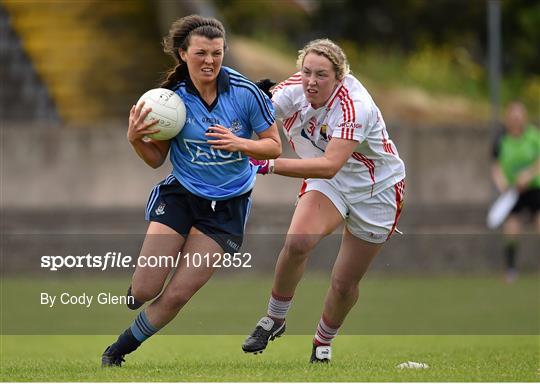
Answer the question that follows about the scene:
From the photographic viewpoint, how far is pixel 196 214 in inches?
313

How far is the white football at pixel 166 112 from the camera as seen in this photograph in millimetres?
7676

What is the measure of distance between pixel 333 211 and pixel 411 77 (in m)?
16.4

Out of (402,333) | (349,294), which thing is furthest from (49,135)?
(349,294)

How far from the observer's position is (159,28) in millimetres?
19453

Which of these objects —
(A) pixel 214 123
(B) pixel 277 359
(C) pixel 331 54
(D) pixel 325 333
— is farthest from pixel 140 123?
(B) pixel 277 359

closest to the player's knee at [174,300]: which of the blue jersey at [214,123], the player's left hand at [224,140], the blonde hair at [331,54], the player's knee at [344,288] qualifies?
the blue jersey at [214,123]

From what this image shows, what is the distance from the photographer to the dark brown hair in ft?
25.5

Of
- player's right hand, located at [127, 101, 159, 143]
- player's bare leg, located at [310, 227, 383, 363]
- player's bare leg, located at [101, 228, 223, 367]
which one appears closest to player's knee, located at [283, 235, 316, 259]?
player's bare leg, located at [310, 227, 383, 363]

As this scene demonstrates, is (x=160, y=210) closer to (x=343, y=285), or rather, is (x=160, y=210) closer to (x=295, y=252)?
(x=295, y=252)

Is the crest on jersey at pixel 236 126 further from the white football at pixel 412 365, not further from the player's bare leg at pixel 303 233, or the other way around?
the white football at pixel 412 365

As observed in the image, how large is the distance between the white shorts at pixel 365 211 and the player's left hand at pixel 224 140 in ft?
3.61

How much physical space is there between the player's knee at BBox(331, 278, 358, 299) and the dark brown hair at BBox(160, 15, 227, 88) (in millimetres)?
1805

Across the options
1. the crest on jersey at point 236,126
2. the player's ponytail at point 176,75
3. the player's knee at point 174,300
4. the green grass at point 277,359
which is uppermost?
the player's ponytail at point 176,75

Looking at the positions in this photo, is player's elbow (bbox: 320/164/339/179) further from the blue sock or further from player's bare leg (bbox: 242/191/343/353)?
the blue sock
